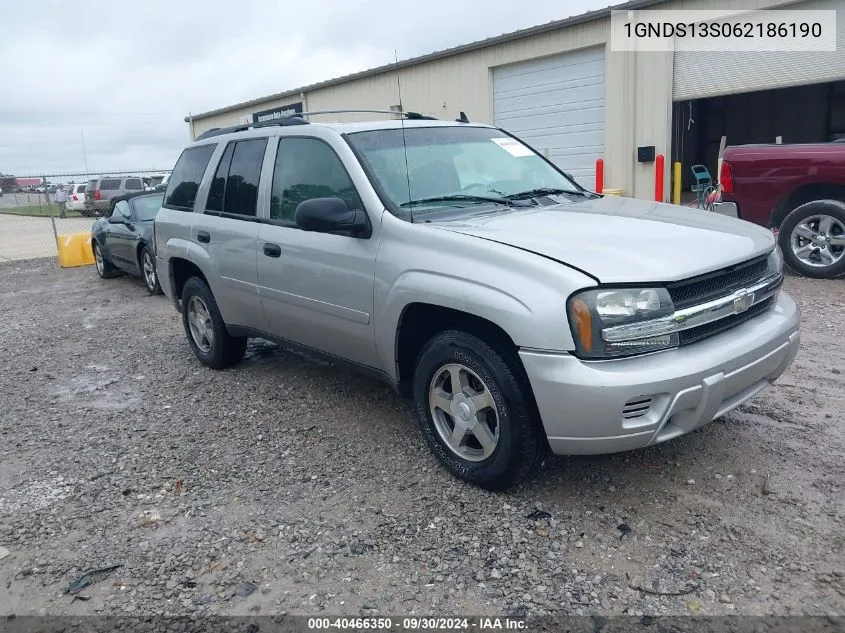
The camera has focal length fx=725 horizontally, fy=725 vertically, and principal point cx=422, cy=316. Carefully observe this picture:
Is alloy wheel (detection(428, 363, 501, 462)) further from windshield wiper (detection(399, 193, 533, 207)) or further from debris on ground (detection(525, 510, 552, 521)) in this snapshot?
windshield wiper (detection(399, 193, 533, 207))

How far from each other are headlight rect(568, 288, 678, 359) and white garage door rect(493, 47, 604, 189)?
1185cm

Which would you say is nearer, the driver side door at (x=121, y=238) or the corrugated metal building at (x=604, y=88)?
the driver side door at (x=121, y=238)

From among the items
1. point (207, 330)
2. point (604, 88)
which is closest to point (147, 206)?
point (207, 330)

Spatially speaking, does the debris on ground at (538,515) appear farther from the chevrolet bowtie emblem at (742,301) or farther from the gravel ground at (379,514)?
the chevrolet bowtie emblem at (742,301)

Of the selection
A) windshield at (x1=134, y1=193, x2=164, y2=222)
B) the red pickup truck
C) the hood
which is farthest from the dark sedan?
the red pickup truck

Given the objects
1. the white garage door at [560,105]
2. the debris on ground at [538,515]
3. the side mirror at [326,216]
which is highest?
the white garage door at [560,105]

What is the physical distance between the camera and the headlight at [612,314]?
2.98 m

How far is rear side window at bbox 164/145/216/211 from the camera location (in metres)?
5.67

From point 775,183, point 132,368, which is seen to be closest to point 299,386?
point 132,368

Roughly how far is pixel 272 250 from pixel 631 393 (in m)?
2.58

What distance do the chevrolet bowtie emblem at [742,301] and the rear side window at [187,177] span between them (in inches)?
155

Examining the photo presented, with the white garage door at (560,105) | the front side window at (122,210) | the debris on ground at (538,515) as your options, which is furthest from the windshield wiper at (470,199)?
the white garage door at (560,105)

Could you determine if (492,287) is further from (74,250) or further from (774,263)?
(74,250)

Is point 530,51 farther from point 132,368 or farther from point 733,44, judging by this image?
point 132,368
